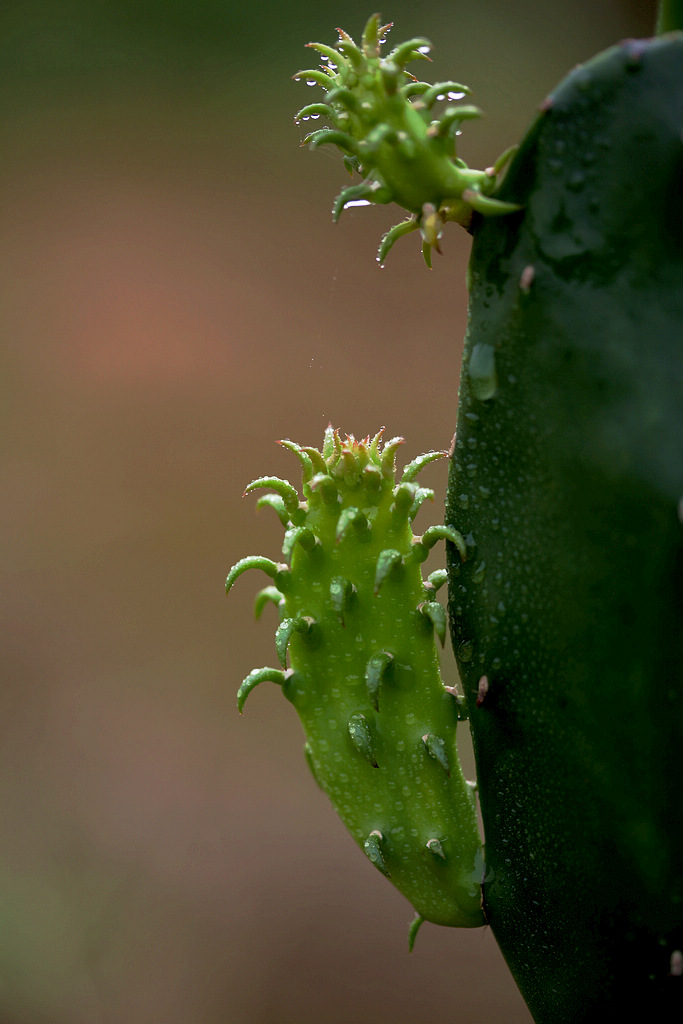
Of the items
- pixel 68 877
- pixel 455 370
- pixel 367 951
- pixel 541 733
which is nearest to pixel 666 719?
pixel 541 733

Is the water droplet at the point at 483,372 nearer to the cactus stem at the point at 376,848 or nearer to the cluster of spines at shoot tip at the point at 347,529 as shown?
the cluster of spines at shoot tip at the point at 347,529

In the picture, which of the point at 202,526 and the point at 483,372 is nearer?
the point at 483,372

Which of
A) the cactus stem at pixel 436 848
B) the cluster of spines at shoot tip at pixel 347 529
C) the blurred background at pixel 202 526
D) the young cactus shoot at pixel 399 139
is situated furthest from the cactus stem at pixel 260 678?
the blurred background at pixel 202 526

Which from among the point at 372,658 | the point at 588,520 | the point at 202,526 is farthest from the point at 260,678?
the point at 202,526

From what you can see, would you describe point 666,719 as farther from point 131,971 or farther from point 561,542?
point 131,971

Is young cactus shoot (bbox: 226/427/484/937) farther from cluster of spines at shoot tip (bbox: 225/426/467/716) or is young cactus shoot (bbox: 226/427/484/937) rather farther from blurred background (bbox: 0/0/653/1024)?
blurred background (bbox: 0/0/653/1024)

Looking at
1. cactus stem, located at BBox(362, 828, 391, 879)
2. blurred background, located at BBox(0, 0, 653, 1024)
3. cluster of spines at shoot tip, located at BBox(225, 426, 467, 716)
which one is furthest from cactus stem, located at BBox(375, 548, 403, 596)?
blurred background, located at BBox(0, 0, 653, 1024)

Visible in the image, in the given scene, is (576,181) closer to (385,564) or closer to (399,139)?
(399,139)
